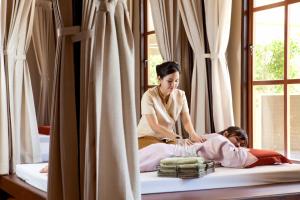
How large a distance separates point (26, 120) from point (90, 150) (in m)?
2.81

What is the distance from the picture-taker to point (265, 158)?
358 cm

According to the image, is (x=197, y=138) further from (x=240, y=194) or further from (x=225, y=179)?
(x=240, y=194)

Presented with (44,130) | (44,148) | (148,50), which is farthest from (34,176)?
(148,50)

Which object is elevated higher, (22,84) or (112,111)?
(22,84)

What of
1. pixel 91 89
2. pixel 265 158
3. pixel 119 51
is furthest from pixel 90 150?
pixel 265 158

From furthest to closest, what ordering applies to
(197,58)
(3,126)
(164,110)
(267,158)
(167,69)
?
1. (197,58)
2. (164,110)
3. (3,126)
4. (167,69)
5. (267,158)

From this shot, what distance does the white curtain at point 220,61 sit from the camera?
4.35 meters

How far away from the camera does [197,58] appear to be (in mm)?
4641

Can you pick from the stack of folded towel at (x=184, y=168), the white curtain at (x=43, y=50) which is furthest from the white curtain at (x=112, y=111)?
the white curtain at (x=43, y=50)

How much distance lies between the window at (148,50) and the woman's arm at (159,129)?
1.50 m

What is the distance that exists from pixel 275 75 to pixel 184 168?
1.45 meters

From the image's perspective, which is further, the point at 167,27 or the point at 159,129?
the point at 167,27

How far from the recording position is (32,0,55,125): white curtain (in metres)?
5.92

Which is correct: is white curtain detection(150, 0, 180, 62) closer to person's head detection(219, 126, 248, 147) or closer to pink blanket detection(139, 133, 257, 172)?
person's head detection(219, 126, 248, 147)
